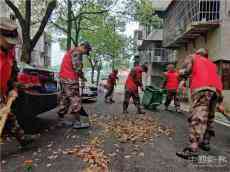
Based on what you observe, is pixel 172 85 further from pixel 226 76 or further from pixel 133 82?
pixel 226 76

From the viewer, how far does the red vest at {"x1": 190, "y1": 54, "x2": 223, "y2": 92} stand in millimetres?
5816

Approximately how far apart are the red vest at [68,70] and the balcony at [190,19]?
1365cm

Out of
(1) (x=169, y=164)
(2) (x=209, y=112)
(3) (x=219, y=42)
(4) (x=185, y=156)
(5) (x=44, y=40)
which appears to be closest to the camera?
(1) (x=169, y=164)

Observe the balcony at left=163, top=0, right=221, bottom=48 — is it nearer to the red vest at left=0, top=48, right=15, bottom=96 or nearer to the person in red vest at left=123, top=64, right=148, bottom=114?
the person in red vest at left=123, top=64, right=148, bottom=114

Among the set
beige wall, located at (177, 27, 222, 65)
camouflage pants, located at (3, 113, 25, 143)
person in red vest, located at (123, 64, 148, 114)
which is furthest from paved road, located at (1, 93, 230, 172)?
beige wall, located at (177, 27, 222, 65)

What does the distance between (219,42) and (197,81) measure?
1438 cm

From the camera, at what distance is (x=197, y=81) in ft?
19.2

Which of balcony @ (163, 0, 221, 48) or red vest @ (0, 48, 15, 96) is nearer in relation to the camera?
red vest @ (0, 48, 15, 96)

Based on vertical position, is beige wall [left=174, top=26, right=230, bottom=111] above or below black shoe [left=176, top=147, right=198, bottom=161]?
above

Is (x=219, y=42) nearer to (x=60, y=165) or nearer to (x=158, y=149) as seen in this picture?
(x=158, y=149)

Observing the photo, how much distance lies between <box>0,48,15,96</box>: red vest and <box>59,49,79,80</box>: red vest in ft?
7.74

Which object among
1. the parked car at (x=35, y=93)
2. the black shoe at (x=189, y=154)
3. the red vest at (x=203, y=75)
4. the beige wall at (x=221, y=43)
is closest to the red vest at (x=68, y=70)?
the parked car at (x=35, y=93)

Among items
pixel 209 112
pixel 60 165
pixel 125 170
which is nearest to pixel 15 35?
pixel 60 165

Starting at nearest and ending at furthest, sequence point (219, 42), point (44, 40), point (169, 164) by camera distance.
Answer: point (169, 164) → point (219, 42) → point (44, 40)
